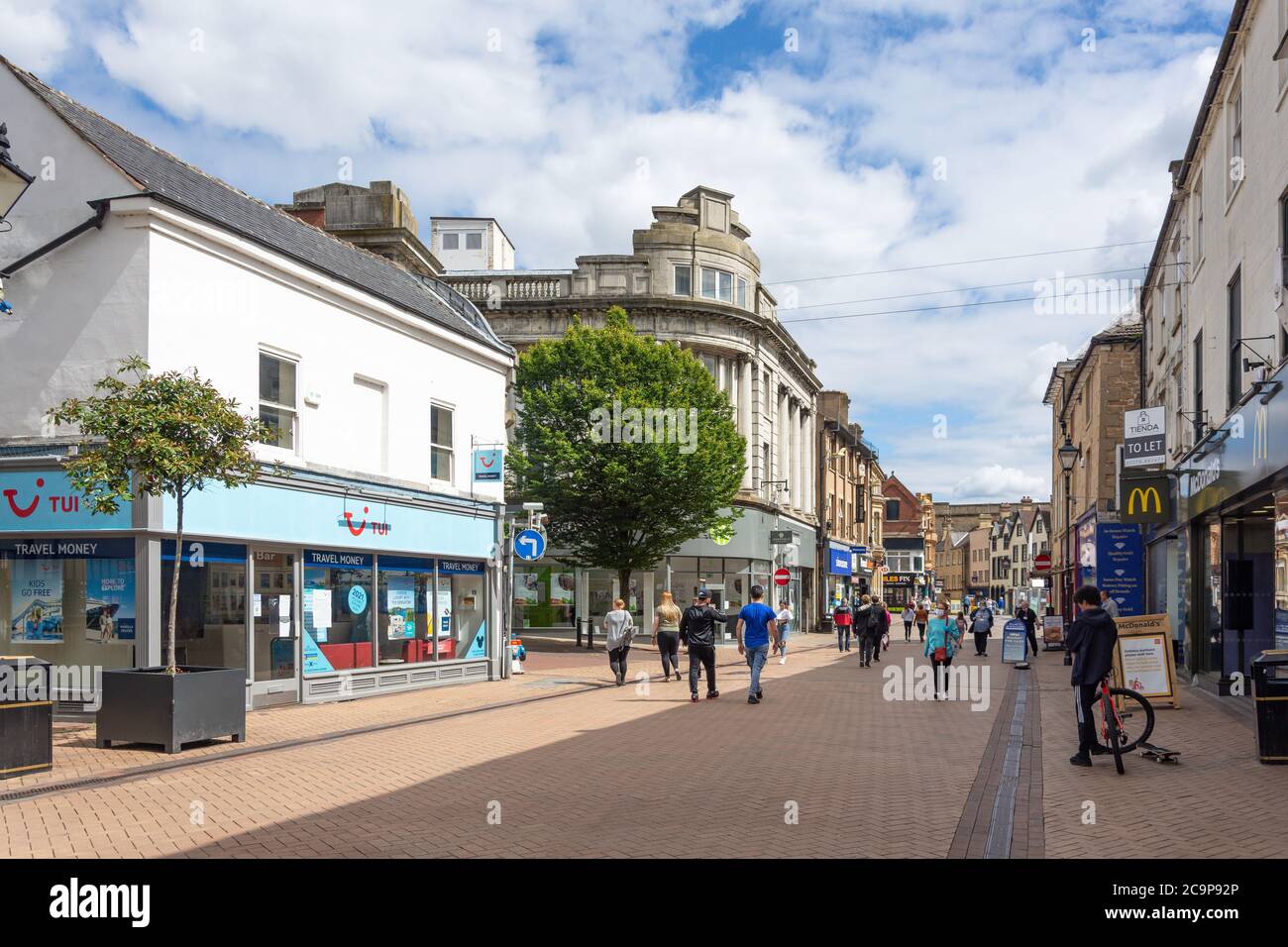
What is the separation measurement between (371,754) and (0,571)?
6150 mm

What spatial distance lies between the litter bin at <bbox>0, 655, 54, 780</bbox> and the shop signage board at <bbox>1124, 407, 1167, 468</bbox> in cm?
2073

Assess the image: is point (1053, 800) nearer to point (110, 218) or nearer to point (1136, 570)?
point (110, 218)

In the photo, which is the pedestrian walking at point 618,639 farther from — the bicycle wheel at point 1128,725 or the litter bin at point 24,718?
the litter bin at point 24,718

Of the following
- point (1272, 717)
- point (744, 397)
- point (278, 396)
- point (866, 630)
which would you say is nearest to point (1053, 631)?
point (866, 630)

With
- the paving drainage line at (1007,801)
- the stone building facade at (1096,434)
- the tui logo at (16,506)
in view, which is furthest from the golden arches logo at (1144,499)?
the tui logo at (16,506)

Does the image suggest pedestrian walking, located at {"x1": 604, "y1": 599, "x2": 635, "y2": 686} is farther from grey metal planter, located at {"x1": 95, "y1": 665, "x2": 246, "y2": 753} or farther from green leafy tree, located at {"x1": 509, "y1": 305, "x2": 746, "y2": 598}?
green leafy tree, located at {"x1": 509, "y1": 305, "x2": 746, "y2": 598}

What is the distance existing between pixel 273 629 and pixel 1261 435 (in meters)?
13.4

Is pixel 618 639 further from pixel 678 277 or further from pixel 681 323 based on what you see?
pixel 678 277

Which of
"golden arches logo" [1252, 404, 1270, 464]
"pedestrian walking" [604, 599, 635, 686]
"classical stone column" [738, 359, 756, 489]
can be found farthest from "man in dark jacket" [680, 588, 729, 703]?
"classical stone column" [738, 359, 756, 489]

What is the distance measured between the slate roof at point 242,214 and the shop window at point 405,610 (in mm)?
4364

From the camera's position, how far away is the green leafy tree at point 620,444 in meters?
32.6

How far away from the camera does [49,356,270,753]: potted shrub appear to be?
1200 cm
